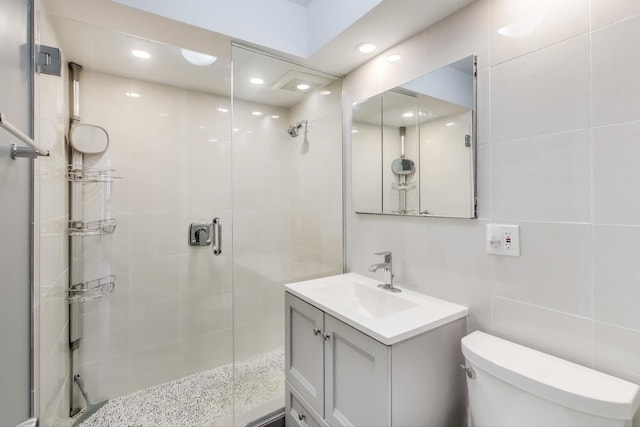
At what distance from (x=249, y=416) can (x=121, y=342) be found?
3.39 ft

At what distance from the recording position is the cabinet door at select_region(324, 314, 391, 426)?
3.42ft

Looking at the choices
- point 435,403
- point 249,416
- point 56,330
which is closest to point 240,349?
point 249,416

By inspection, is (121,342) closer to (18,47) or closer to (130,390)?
(130,390)

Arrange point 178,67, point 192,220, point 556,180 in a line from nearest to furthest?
point 556,180, point 178,67, point 192,220

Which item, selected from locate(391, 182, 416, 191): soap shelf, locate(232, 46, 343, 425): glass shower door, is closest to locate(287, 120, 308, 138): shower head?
locate(232, 46, 343, 425): glass shower door

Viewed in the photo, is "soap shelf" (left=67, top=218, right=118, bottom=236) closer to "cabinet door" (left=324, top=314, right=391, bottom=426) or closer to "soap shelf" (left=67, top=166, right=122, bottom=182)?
"soap shelf" (left=67, top=166, right=122, bottom=182)

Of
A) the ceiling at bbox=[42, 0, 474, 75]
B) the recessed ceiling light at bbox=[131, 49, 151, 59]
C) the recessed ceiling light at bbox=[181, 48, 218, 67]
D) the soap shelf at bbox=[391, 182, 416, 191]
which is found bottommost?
the soap shelf at bbox=[391, 182, 416, 191]

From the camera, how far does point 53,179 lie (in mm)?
1459

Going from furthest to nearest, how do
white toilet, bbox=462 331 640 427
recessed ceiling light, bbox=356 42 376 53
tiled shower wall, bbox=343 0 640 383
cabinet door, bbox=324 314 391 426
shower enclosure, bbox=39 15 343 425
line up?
shower enclosure, bbox=39 15 343 425 < recessed ceiling light, bbox=356 42 376 53 < cabinet door, bbox=324 314 391 426 < tiled shower wall, bbox=343 0 640 383 < white toilet, bbox=462 331 640 427

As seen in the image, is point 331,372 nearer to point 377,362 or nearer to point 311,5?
point 377,362

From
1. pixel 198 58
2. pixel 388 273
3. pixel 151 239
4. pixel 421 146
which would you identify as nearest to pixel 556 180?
pixel 421 146

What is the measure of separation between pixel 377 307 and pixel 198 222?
1501 mm

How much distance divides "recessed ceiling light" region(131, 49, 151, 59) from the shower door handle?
117 centimetres

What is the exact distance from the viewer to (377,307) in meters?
1.59
